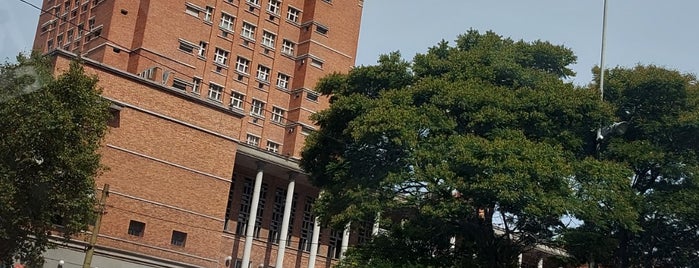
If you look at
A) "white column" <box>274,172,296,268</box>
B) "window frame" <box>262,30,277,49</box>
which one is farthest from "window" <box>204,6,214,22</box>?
"white column" <box>274,172,296,268</box>

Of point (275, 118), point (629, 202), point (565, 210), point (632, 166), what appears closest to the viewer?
point (565, 210)

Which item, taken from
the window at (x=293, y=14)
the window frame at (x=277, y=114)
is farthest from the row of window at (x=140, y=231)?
the window at (x=293, y=14)

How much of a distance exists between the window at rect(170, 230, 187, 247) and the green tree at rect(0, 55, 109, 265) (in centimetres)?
1572

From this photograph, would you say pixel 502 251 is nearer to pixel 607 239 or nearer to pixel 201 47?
pixel 607 239

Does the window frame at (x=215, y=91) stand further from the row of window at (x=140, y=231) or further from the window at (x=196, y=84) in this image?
the row of window at (x=140, y=231)

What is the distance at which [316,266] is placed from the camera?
5059cm

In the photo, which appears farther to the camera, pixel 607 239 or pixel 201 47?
pixel 201 47

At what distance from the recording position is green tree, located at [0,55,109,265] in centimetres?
2462

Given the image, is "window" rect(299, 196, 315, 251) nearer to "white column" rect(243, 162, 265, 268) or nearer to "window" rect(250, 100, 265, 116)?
"white column" rect(243, 162, 265, 268)

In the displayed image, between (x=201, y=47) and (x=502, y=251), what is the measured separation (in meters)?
29.5

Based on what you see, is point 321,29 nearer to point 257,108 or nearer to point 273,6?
point 273,6

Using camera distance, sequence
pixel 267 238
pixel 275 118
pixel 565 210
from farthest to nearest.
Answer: pixel 275 118 < pixel 267 238 < pixel 565 210

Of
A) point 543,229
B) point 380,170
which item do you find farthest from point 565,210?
point 380,170

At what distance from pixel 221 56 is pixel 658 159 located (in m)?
31.0
